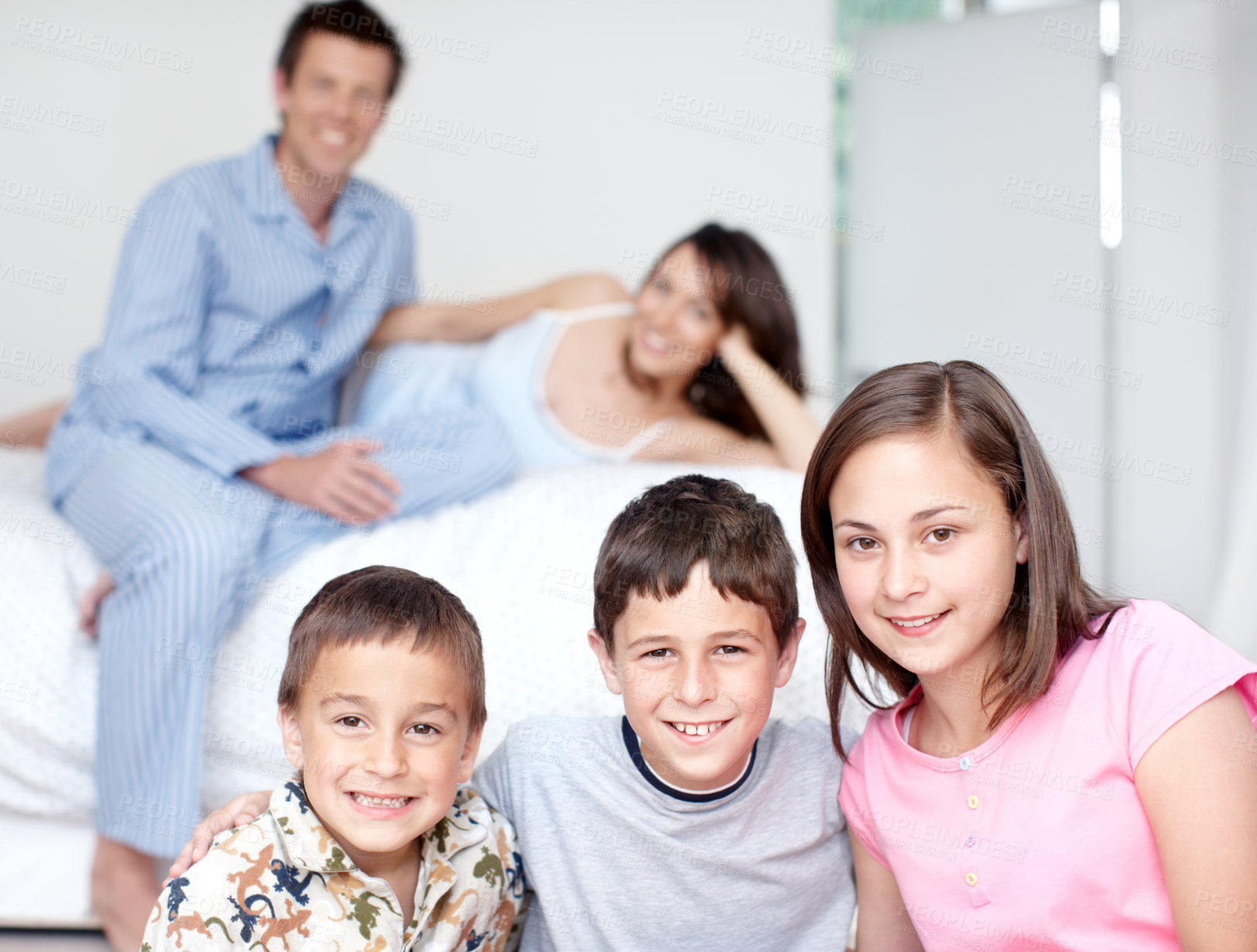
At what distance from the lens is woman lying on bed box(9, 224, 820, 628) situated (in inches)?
83.4

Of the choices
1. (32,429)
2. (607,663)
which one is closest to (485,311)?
(32,429)

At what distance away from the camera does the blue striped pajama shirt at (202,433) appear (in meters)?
1.41

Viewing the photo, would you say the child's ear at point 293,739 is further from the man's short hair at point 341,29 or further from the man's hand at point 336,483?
the man's short hair at point 341,29

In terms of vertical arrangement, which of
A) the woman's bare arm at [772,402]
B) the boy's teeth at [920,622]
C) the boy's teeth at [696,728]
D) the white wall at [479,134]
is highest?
the white wall at [479,134]

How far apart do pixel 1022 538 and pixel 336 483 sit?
1031mm

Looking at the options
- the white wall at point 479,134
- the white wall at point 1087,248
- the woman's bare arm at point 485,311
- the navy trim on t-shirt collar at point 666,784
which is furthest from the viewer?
the white wall at point 479,134

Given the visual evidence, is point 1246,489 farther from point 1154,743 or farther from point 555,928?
point 555,928

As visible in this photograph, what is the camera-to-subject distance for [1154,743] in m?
0.96

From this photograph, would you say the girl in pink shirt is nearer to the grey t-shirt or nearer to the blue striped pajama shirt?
the grey t-shirt

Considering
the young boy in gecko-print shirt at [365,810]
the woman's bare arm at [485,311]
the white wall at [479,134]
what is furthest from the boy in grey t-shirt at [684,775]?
the white wall at [479,134]

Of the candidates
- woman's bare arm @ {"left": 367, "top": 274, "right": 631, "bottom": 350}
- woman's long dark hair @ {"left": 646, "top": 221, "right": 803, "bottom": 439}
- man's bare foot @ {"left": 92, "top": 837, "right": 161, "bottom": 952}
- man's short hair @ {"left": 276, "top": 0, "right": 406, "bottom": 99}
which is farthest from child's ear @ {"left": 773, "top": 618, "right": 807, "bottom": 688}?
man's short hair @ {"left": 276, "top": 0, "right": 406, "bottom": 99}

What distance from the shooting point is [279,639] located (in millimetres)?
1497

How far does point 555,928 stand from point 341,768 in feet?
1.08

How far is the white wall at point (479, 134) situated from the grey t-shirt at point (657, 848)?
5.97ft
